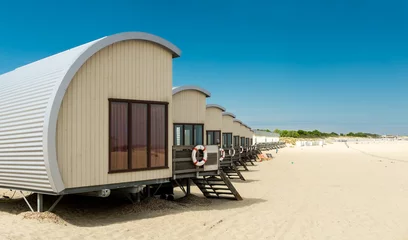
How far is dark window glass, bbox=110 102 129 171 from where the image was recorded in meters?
12.7

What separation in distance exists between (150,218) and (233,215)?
2900 millimetres

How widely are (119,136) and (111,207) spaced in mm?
3634

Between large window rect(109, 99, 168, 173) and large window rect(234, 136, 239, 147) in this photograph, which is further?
large window rect(234, 136, 239, 147)

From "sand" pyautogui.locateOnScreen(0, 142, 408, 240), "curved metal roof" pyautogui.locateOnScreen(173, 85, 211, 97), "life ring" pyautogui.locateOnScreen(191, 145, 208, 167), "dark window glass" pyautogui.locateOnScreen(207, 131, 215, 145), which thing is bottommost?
"sand" pyautogui.locateOnScreen(0, 142, 408, 240)

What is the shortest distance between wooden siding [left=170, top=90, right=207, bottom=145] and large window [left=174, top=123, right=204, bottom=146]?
0.27m

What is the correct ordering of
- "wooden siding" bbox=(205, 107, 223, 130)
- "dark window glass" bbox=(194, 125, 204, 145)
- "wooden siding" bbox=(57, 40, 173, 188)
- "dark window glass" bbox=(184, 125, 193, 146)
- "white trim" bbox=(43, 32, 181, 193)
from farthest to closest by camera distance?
"wooden siding" bbox=(205, 107, 223, 130) → "dark window glass" bbox=(194, 125, 204, 145) → "dark window glass" bbox=(184, 125, 193, 146) → "wooden siding" bbox=(57, 40, 173, 188) → "white trim" bbox=(43, 32, 181, 193)

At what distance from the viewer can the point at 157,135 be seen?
14.0m

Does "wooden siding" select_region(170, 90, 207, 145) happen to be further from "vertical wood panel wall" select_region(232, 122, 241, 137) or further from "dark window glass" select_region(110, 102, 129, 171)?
"vertical wood panel wall" select_region(232, 122, 241, 137)

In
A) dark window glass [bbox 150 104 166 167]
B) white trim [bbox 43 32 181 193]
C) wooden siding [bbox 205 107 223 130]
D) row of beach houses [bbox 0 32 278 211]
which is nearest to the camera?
white trim [bbox 43 32 181 193]

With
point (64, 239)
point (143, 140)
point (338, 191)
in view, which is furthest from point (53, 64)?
point (338, 191)

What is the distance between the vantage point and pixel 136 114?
1336 cm

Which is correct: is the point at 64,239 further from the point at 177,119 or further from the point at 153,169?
the point at 177,119

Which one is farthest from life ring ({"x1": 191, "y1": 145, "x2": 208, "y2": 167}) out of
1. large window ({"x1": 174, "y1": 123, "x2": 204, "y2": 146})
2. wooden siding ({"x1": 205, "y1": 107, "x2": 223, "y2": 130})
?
wooden siding ({"x1": 205, "y1": 107, "x2": 223, "y2": 130})

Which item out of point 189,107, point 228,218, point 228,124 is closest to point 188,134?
point 189,107
